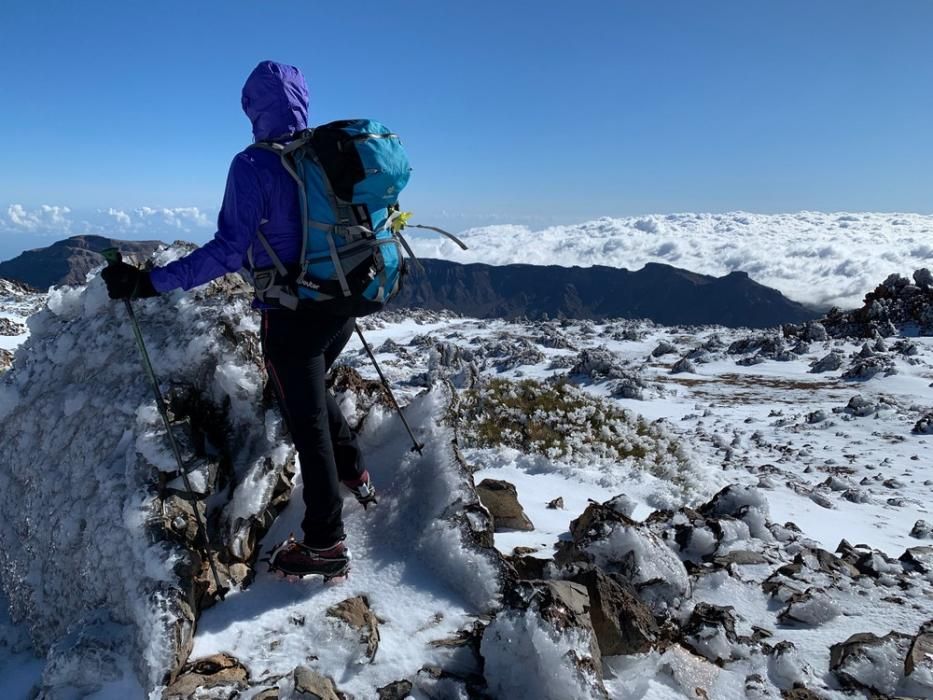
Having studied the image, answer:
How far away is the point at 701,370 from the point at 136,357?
1212 inches

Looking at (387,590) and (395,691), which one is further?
(387,590)

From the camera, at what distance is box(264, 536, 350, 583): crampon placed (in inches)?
173

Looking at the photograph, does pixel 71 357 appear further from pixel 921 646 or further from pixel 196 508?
pixel 921 646

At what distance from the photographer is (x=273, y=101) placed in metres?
4.04

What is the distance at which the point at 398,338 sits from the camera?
191 ft

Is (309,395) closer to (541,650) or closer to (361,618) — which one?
(361,618)

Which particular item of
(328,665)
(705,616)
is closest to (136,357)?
(328,665)

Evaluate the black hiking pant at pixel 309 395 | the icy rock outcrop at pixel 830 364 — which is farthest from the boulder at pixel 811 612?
the icy rock outcrop at pixel 830 364

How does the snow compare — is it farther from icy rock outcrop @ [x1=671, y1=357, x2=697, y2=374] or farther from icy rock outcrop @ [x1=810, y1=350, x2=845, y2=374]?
icy rock outcrop @ [x1=671, y1=357, x2=697, y2=374]

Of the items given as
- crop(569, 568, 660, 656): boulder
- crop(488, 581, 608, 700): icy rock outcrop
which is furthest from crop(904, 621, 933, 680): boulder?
crop(488, 581, 608, 700): icy rock outcrop

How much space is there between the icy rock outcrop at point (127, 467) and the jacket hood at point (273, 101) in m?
2.14

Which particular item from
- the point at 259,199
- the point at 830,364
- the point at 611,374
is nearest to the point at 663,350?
the point at 830,364

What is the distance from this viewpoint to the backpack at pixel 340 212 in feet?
13.0

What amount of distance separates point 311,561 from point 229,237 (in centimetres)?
251
